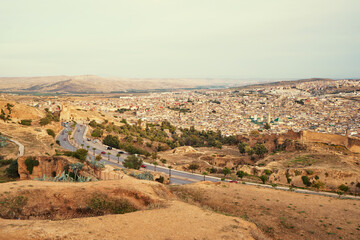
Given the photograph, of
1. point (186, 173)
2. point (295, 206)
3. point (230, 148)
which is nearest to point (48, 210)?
point (295, 206)

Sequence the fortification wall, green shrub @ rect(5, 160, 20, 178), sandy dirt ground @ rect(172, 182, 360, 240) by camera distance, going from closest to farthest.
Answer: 1. sandy dirt ground @ rect(172, 182, 360, 240)
2. green shrub @ rect(5, 160, 20, 178)
3. the fortification wall

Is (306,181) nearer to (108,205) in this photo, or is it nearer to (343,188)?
(343,188)

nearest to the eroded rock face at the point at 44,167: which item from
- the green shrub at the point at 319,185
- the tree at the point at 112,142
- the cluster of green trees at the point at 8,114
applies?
the green shrub at the point at 319,185

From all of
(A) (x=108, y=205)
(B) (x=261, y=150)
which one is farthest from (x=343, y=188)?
(A) (x=108, y=205)

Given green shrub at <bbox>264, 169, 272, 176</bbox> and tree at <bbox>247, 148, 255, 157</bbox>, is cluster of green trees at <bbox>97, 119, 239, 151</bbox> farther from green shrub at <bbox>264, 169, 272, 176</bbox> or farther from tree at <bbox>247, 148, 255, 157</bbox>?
green shrub at <bbox>264, 169, 272, 176</bbox>

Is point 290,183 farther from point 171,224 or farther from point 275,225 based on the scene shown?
point 171,224

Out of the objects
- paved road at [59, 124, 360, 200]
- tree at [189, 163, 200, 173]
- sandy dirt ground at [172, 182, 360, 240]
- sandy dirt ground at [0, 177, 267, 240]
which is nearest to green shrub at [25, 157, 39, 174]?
sandy dirt ground at [0, 177, 267, 240]
